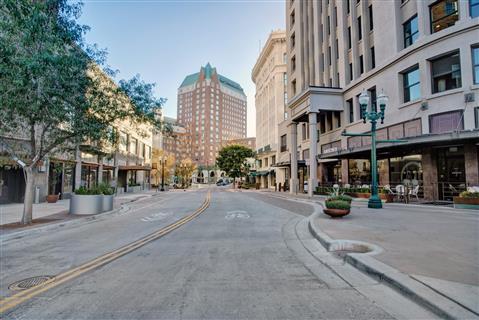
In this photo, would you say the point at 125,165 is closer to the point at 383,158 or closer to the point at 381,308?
the point at 383,158

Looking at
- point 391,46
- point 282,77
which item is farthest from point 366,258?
point 282,77

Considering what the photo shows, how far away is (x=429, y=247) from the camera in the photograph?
20.5 feet

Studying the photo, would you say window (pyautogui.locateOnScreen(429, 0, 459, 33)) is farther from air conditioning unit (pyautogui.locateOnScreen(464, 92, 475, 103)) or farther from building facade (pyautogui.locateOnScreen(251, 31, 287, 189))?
building facade (pyautogui.locateOnScreen(251, 31, 287, 189))

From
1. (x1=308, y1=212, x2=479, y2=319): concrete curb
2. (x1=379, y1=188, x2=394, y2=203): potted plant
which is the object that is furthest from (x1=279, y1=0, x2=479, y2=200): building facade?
(x1=308, y1=212, x2=479, y2=319): concrete curb

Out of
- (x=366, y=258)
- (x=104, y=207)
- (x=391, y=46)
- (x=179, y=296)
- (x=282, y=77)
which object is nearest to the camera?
(x=179, y=296)

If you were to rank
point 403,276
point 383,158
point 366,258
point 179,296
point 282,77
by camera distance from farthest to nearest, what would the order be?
point 282,77 → point 383,158 → point 366,258 → point 403,276 → point 179,296

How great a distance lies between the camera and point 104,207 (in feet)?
51.2

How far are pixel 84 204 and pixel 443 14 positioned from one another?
24.1 metres

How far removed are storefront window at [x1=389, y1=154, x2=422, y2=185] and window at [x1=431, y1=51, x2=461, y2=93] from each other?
180 inches

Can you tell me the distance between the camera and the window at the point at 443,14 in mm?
17219

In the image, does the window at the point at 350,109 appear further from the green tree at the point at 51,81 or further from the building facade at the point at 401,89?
the green tree at the point at 51,81

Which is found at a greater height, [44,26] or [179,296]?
[44,26]

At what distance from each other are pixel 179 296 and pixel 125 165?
37.1m

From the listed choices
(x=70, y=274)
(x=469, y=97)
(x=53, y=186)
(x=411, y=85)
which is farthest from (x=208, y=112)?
(x=70, y=274)
